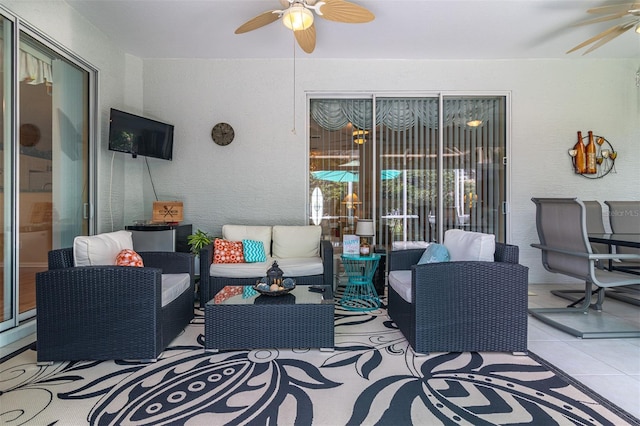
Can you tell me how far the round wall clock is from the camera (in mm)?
4637

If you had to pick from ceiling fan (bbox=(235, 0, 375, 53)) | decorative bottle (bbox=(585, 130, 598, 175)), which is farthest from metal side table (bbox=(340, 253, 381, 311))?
decorative bottle (bbox=(585, 130, 598, 175))

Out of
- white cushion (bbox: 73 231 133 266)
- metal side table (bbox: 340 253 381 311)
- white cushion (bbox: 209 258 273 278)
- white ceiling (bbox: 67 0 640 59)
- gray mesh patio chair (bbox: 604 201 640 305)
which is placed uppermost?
white ceiling (bbox: 67 0 640 59)

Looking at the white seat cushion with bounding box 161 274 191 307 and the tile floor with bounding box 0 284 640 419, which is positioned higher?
the white seat cushion with bounding box 161 274 191 307

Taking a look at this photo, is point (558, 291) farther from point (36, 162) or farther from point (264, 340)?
point (36, 162)

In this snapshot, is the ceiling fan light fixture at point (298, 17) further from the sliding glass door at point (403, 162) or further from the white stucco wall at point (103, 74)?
the white stucco wall at point (103, 74)

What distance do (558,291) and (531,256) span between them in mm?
676

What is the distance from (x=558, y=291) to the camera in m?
4.14

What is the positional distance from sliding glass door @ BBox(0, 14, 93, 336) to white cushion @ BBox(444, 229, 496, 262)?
363 centimetres

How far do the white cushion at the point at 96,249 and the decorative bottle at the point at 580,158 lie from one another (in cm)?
552

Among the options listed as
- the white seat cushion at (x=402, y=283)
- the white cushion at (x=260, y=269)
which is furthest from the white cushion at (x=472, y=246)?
the white cushion at (x=260, y=269)

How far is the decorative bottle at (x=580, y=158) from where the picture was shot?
4617mm

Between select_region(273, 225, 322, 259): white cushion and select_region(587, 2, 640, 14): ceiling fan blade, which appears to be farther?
select_region(273, 225, 322, 259): white cushion

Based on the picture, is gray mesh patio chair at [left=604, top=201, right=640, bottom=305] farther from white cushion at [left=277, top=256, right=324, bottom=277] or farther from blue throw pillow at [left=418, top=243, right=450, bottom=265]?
white cushion at [left=277, top=256, right=324, bottom=277]

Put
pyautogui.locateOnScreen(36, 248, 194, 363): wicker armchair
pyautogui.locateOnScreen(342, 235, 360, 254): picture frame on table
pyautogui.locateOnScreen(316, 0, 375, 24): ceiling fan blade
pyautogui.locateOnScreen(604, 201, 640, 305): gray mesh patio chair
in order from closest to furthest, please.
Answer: pyautogui.locateOnScreen(36, 248, 194, 363): wicker armchair
pyautogui.locateOnScreen(316, 0, 375, 24): ceiling fan blade
pyautogui.locateOnScreen(342, 235, 360, 254): picture frame on table
pyautogui.locateOnScreen(604, 201, 640, 305): gray mesh patio chair
